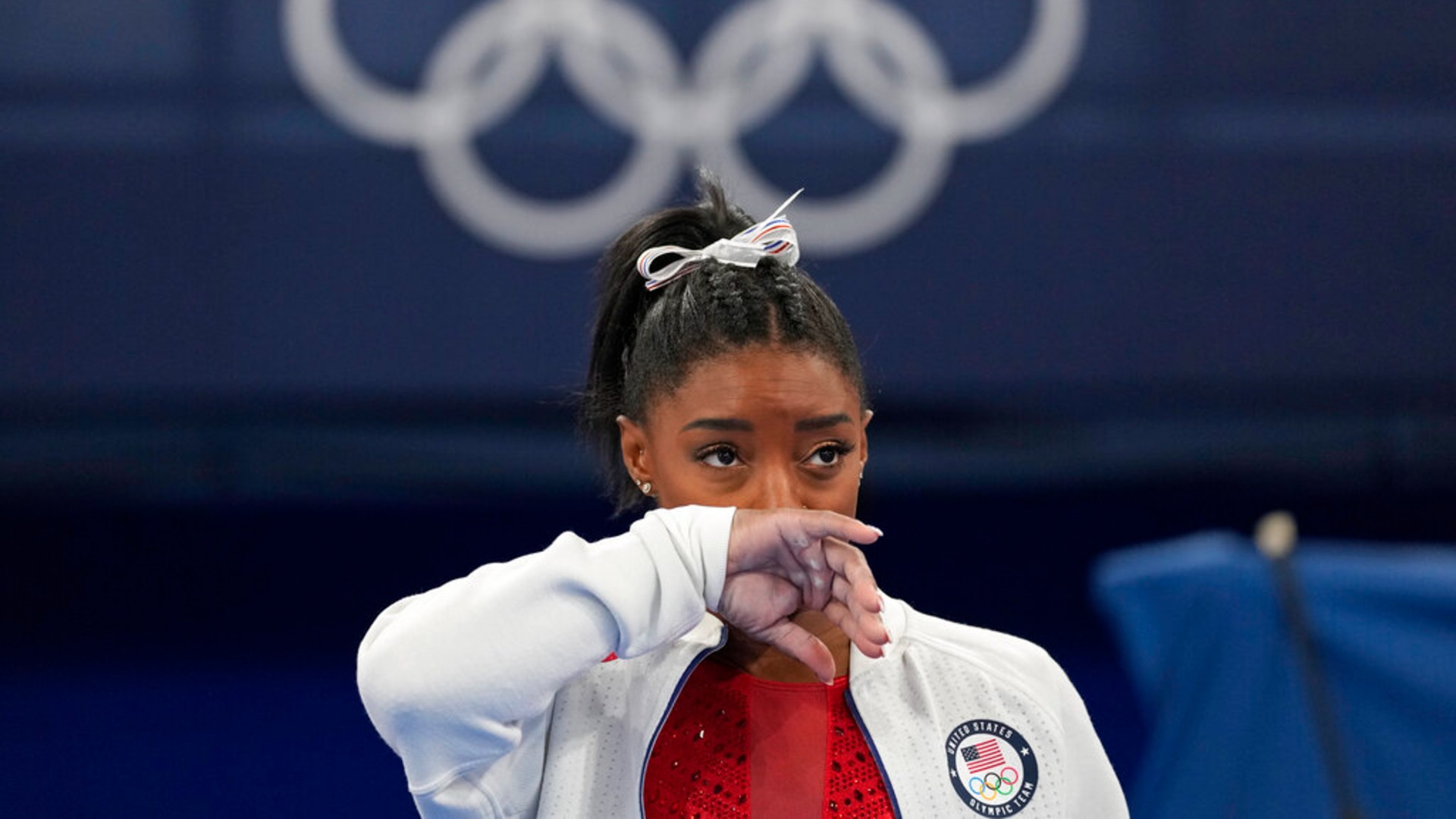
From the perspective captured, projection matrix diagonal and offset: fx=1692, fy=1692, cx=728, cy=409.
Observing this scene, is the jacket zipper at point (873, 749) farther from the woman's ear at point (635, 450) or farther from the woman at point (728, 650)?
the woman's ear at point (635, 450)

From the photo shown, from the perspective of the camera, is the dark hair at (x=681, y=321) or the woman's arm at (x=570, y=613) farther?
the dark hair at (x=681, y=321)

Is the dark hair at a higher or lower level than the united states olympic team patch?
higher

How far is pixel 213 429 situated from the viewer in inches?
180

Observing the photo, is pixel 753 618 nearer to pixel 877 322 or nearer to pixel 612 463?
pixel 612 463

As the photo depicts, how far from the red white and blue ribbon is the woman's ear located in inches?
7.1

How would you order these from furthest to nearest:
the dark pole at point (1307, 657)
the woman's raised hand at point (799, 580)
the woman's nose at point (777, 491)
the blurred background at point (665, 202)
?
1. the blurred background at point (665, 202)
2. the woman's nose at point (777, 491)
3. the woman's raised hand at point (799, 580)
4. the dark pole at point (1307, 657)

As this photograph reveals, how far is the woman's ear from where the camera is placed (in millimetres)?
2074

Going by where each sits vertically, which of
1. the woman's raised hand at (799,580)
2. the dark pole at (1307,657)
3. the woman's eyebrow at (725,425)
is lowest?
the dark pole at (1307,657)

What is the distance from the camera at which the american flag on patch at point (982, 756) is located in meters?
1.92

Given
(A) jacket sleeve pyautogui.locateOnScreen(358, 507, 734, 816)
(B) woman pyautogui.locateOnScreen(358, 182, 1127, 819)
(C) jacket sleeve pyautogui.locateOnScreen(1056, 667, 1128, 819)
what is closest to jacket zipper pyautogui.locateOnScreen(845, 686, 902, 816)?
(B) woman pyautogui.locateOnScreen(358, 182, 1127, 819)

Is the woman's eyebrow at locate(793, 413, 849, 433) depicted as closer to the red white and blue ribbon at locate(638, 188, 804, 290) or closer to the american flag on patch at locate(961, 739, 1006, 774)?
the red white and blue ribbon at locate(638, 188, 804, 290)

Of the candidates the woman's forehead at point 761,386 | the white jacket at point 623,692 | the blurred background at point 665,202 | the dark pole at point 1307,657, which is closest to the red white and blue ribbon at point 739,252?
the woman's forehead at point 761,386

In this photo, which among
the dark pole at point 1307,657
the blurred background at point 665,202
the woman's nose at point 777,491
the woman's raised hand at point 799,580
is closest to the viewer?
the dark pole at point 1307,657

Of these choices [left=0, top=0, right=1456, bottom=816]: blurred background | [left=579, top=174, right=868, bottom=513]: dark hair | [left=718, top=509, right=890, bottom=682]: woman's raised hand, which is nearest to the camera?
[left=718, top=509, right=890, bottom=682]: woman's raised hand
